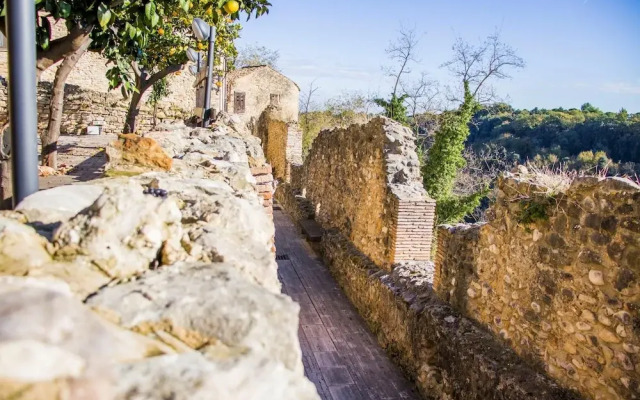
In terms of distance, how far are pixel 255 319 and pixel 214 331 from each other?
11cm

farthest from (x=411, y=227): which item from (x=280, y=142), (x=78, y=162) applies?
(x=280, y=142)

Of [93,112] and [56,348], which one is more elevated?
[93,112]

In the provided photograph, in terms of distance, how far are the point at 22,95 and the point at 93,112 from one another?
1376cm

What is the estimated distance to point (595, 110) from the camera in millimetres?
38469

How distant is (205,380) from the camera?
105 cm

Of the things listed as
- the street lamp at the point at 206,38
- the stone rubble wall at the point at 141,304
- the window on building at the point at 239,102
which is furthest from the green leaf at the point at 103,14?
the window on building at the point at 239,102

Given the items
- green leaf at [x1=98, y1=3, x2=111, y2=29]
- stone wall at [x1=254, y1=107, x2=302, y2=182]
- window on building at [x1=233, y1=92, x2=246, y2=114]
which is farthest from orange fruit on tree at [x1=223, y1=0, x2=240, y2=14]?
window on building at [x1=233, y1=92, x2=246, y2=114]

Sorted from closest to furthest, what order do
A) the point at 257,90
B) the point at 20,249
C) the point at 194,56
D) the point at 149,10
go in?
1. the point at 20,249
2. the point at 149,10
3. the point at 194,56
4. the point at 257,90

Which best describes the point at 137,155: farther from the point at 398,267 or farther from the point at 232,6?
the point at 398,267

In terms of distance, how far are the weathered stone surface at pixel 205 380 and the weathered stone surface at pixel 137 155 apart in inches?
99.0

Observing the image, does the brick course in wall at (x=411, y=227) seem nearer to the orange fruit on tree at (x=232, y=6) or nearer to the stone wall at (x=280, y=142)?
the orange fruit on tree at (x=232, y=6)

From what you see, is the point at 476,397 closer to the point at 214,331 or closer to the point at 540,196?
the point at 540,196

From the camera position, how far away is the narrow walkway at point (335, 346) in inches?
261

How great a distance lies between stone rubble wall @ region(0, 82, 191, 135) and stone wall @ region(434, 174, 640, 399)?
10.5 metres
